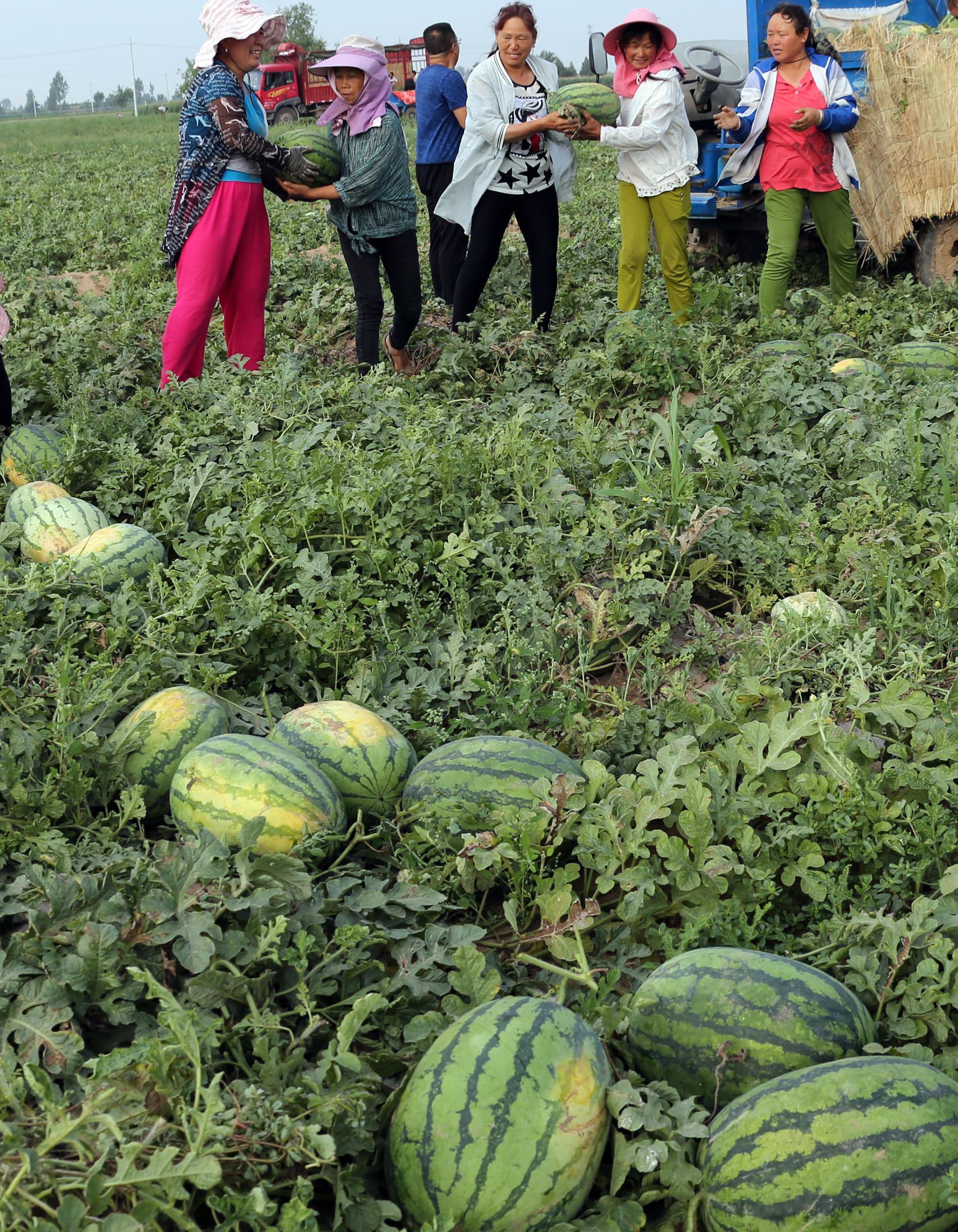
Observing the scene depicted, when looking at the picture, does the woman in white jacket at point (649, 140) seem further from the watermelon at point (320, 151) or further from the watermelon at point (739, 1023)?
the watermelon at point (739, 1023)

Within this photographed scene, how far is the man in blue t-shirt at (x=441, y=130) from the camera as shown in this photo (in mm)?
7141

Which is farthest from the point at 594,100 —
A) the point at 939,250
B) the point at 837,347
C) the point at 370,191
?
the point at 939,250

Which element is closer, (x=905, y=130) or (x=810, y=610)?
(x=810, y=610)

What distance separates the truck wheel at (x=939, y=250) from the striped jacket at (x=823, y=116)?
1.17 metres

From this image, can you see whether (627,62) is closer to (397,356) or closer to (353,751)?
(397,356)

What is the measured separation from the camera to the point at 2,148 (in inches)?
1120

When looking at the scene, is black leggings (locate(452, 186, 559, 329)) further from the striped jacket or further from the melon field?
the melon field

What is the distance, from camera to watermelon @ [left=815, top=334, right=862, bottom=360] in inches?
236

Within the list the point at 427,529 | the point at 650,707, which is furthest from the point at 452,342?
the point at 650,707

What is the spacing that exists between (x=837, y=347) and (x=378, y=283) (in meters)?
2.72

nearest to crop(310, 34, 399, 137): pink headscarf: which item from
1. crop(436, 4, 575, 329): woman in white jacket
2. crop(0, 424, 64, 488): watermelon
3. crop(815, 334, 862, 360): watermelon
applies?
crop(436, 4, 575, 329): woman in white jacket

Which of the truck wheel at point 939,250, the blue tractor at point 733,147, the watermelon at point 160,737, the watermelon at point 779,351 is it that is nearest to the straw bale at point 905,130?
the truck wheel at point 939,250

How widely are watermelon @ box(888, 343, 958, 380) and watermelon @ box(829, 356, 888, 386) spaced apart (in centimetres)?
12

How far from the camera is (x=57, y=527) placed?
383cm
